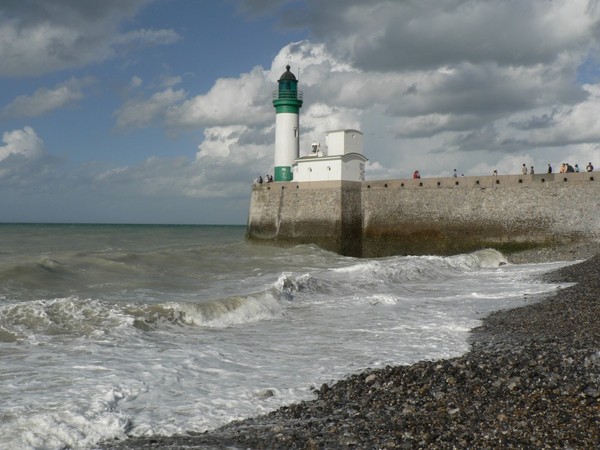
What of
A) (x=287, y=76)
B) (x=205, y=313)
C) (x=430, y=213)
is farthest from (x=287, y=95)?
(x=205, y=313)

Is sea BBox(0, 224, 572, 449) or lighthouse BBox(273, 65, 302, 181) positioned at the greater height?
lighthouse BBox(273, 65, 302, 181)

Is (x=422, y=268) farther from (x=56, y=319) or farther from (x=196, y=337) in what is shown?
(x=56, y=319)

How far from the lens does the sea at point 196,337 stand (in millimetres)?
4559

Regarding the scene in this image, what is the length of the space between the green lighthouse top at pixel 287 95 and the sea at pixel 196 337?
1294 centimetres

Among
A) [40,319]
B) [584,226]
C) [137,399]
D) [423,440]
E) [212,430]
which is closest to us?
[423,440]

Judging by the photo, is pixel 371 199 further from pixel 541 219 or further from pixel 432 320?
pixel 432 320

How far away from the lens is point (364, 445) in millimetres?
3764

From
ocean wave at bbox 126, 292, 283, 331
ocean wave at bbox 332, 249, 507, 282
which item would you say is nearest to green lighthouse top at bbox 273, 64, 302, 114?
ocean wave at bbox 332, 249, 507, 282

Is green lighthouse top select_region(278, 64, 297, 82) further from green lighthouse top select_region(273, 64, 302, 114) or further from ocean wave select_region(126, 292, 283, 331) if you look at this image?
ocean wave select_region(126, 292, 283, 331)

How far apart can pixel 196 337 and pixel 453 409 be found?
4.19 m

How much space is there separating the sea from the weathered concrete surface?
4.72 m

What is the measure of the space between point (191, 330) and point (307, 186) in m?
15.7

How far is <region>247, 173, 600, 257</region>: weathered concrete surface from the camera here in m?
19.5

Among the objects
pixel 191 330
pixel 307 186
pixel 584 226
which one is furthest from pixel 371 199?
pixel 191 330
